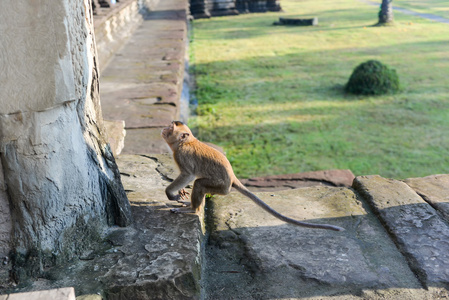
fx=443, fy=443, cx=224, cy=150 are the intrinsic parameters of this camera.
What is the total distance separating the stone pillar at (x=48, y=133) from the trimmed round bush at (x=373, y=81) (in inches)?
223

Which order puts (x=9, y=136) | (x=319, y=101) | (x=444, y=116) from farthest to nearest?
(x=319, y=101) < (x=444, y=116) < (x=9, y=136)

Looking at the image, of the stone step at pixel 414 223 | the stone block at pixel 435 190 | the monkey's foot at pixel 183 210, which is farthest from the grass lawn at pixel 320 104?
the monkey's foot at pixel 183 210

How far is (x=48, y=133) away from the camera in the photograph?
1.81 m

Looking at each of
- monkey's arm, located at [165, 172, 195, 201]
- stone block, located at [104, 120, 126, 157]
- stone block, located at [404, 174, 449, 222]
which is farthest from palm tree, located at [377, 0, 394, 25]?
monkey's arm, located at [165, 172, 195, 201]

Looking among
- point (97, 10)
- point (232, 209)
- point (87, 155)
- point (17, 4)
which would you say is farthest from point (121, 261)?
point (97, 10)

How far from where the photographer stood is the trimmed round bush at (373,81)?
6.96 metres

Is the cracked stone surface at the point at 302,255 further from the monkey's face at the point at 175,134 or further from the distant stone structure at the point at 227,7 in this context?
the distant stone structure at the point at 227,7

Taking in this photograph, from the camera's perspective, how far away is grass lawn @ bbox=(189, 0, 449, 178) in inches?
189

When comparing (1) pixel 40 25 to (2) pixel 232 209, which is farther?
(2) pixel 232 209

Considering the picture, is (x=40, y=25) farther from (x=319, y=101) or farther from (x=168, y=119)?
(x=319, y=101)

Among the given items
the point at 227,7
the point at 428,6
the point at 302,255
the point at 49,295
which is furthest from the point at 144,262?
the point at 227,7

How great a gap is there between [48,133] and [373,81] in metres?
6.07

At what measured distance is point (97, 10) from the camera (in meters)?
8.11

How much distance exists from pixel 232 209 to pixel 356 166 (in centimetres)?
227
